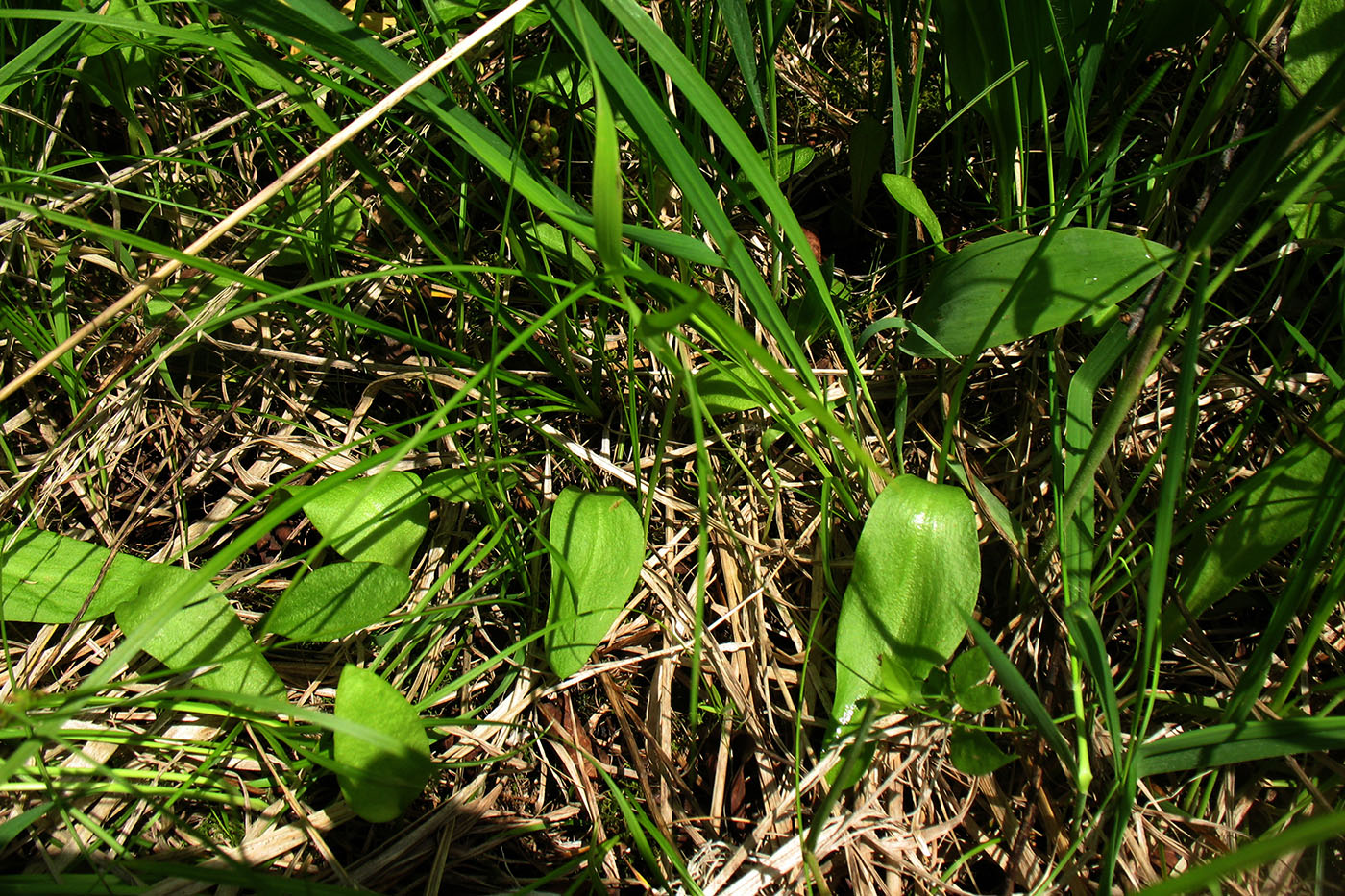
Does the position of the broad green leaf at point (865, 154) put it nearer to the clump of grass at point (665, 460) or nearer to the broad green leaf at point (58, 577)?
the clump of grass at point (665, 460)

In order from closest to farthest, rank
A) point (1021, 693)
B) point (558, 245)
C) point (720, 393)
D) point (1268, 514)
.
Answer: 1. point (1021, 693)
2. point (1268, 514)
3. point (720, 393)
4. point (558, 245)

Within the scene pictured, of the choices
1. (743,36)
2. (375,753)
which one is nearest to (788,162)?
(743,36)

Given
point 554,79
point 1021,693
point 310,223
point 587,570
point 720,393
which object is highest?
point 554,79

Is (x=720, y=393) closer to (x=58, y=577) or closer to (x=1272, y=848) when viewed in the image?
(x=1272, y=848)

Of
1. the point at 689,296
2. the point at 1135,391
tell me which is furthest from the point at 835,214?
the point at 689,296

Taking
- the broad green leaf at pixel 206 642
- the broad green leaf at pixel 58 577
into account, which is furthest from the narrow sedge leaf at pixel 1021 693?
the broad green leaf at pixel 58 577

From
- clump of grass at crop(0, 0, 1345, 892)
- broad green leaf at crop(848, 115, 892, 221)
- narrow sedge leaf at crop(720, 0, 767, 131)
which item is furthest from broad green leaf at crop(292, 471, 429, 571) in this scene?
broad green leaf at crop(848, 115, 892, 221)
